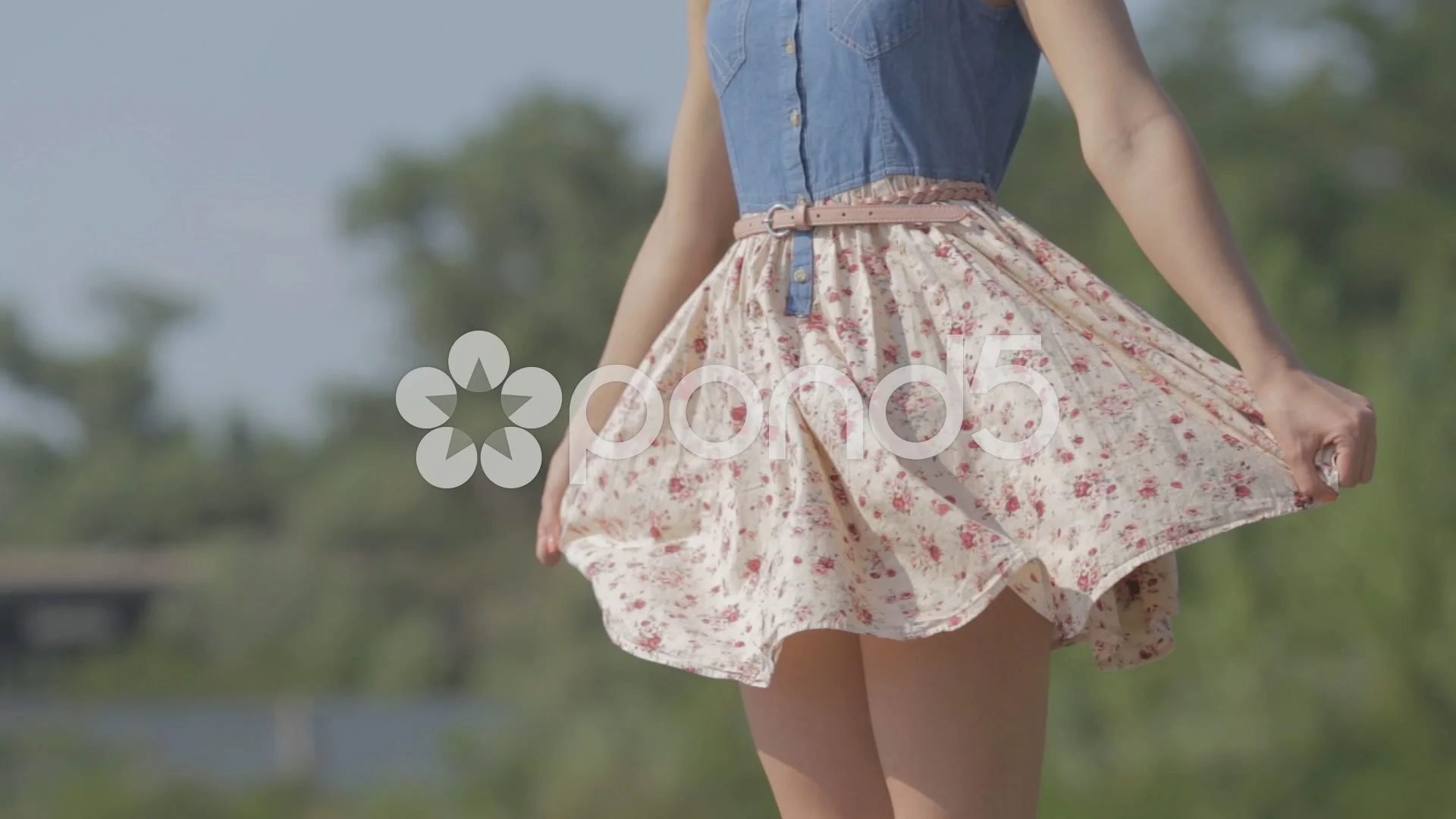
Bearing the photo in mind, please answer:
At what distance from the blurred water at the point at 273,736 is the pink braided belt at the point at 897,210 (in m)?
12.0

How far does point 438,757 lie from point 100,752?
2342mm

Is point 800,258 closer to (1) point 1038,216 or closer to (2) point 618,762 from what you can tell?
(2) point 618,762

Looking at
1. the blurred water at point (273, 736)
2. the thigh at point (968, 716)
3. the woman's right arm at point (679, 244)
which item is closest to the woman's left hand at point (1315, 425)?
the thigh at point (968, 716)

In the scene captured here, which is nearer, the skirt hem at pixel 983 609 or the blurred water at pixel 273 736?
the skirt hem at pixel 983 609

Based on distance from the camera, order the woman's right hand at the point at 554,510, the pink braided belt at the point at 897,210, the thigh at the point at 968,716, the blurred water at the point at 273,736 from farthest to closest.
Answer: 1. the blurred water at the point at 273,736
2. the woman's right hand at the point at 554,510
3. the pink braided belt at the point at 897,210
4. the thigh at the point at 968,716

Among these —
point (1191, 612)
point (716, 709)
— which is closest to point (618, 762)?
point (716, 709)

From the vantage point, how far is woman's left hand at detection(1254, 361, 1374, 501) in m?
1.31

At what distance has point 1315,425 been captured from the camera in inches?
52.1

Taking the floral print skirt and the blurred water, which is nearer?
the floral print skirt

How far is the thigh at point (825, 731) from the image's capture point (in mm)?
1517

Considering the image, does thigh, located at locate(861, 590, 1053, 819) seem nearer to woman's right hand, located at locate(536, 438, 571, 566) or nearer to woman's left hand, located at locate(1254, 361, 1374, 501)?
woman's left hand, located at locate(1254, 361, 1374, 501)

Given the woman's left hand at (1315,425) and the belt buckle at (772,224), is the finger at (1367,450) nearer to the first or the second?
the woman's left hand at (1315,425)

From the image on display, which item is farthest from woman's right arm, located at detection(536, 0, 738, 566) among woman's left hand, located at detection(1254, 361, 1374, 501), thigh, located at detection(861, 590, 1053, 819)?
woman's left hand, located at detection(1254, 361, 1374, 501)

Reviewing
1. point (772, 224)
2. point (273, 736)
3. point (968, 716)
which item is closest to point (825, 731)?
point (968, 716)
